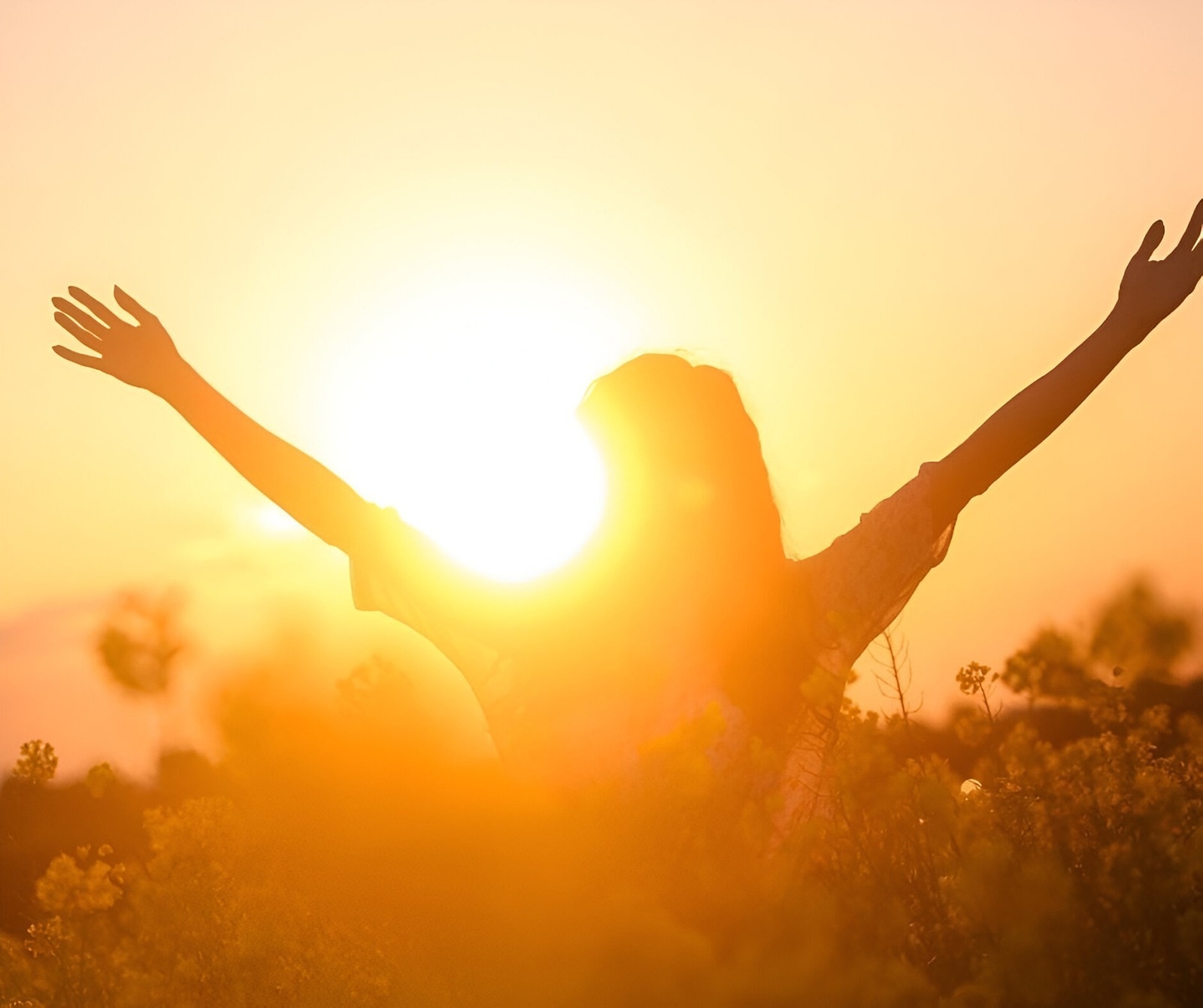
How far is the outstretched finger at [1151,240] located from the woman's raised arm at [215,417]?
243 centimetres

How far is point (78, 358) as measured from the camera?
411 centimetres

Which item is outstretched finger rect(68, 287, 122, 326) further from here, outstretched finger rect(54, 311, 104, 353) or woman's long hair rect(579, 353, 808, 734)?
woman's long hair rect(579, 353, 808, 734)

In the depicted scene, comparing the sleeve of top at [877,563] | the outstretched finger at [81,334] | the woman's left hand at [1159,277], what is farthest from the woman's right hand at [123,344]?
the woman's left hand at [1159,277]

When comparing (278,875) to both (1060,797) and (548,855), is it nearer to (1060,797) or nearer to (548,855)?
(548,855)

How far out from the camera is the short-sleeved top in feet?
10.5

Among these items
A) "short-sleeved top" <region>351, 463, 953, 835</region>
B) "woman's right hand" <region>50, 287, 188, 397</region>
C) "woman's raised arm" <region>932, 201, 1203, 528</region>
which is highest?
"woman's right hand" <region>50, 287, 188, 397</region>

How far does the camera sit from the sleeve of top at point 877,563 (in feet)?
11.2

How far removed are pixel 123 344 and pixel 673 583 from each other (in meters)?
1.96

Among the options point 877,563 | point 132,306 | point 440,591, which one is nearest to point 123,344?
point 132,306

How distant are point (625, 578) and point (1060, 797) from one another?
53.5 inches

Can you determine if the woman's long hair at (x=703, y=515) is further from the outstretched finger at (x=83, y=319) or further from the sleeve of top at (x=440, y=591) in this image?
the outstretched finger at (x=83, y=319)

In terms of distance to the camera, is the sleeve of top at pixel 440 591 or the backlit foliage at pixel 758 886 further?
the sleeve of top at pixel 440 591

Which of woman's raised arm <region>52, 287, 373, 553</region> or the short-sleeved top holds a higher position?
woman's raised arm <region>52, 287, 373, 553</region>

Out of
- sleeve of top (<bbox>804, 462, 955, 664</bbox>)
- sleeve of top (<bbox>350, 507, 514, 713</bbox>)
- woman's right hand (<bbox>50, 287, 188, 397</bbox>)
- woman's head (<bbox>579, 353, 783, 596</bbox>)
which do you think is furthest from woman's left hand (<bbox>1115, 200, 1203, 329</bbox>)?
woman's right hand (<bbox>50, 287, 188, 397</bbox>)
